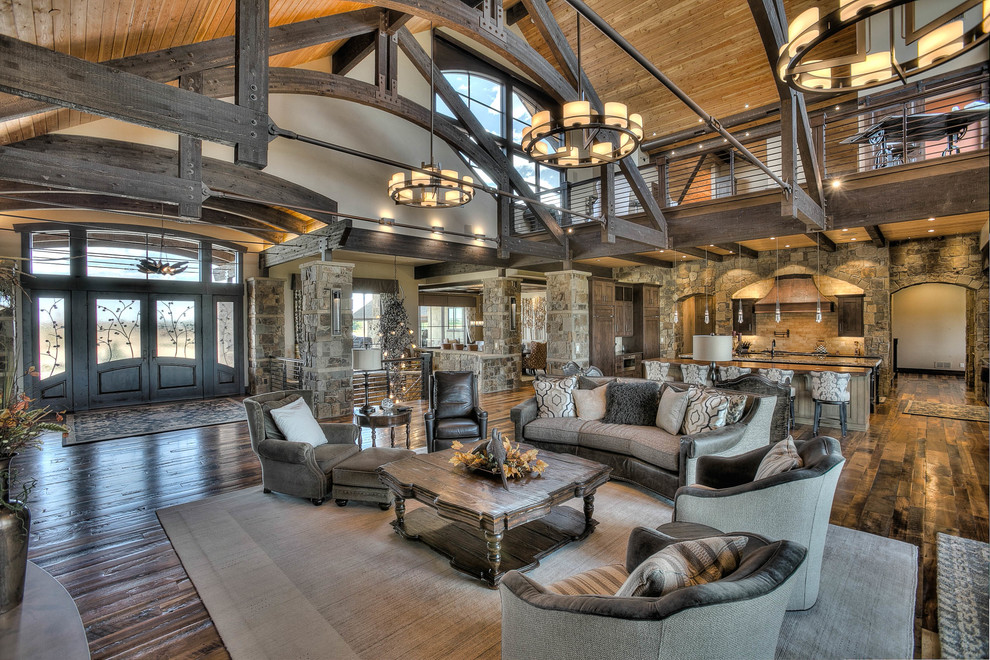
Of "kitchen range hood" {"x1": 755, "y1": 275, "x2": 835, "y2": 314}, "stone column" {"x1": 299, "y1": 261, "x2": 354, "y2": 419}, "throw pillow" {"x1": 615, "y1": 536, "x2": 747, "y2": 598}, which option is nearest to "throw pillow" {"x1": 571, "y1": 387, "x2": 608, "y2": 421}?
"throw pillow" {"x1": 615, "y1": 536, "x2": 747, "y2": 598}

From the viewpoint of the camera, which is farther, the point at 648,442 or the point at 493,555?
the point at 648,442

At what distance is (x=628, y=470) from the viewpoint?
4.16m

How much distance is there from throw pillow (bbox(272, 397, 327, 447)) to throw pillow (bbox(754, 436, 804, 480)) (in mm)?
3376

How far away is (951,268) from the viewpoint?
820 cm

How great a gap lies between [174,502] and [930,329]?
16892 mm

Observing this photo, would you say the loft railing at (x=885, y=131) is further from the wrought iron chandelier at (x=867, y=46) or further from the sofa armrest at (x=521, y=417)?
the sofa armrest at (x=521, y=417)

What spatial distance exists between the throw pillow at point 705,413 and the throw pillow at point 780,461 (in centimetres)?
125

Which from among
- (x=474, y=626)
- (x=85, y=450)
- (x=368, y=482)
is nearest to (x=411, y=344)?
(x=85, y=450)

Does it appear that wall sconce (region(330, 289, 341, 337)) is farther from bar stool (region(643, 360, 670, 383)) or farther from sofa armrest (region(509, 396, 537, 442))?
bar stool (region(643, 360, 670, 383))

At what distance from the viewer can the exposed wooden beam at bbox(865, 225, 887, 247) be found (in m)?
6.96

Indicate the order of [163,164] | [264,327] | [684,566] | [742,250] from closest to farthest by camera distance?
[684,566] → [163,164] → [742,250] → [264,327]

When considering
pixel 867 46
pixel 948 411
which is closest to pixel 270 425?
pixel 867 46

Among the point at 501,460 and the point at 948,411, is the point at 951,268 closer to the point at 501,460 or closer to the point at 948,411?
the point at 948,411

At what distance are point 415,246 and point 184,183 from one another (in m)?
3.31
